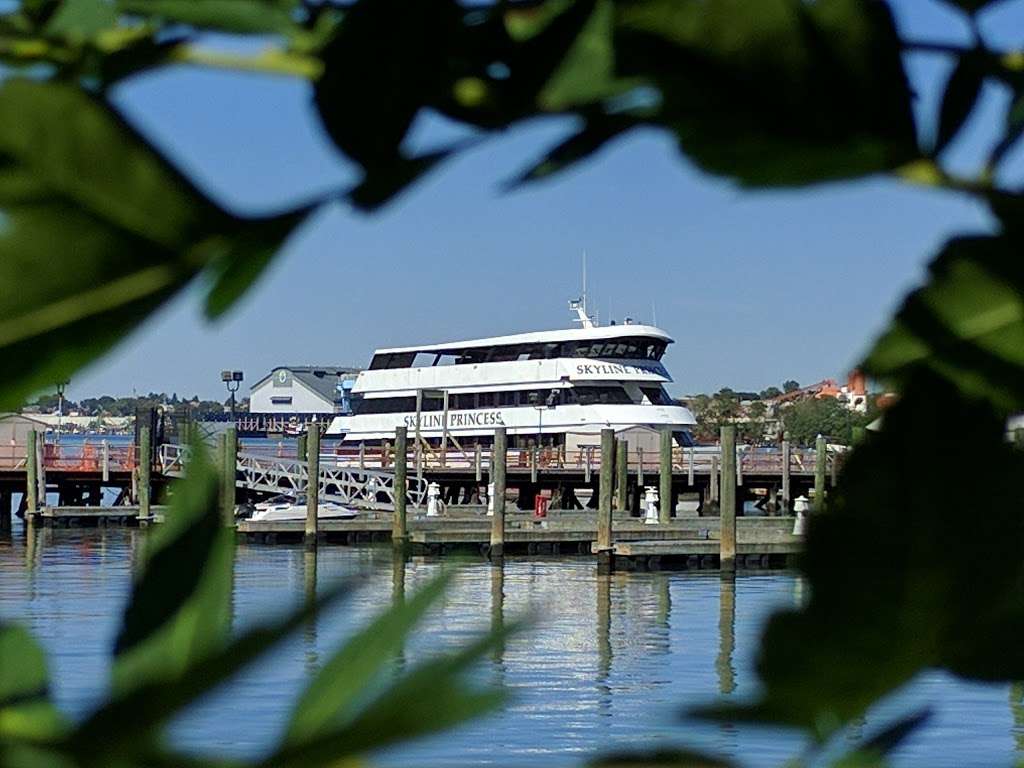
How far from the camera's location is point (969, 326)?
284mm

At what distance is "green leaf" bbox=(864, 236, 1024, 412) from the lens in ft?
0.90

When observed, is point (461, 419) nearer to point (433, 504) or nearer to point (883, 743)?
point (433, 504)

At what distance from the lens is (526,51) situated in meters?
0.28

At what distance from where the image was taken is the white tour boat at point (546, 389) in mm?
30703

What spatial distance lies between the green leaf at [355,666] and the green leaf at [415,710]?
2 cm

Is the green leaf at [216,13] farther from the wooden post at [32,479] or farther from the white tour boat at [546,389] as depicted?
the white tour boat at [546,389]

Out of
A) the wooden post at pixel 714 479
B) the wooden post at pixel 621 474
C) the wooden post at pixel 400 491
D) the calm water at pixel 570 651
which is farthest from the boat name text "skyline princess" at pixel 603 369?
the calm water at pixel 570 651

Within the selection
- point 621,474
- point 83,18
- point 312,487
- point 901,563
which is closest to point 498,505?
point 312,487

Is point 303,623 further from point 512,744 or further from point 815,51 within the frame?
point 512,744

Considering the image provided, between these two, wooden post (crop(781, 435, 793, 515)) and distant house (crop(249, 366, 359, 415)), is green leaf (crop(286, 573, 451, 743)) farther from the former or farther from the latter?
distant house (crop(249, 366, 359, 415))

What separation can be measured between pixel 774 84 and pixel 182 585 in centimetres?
13

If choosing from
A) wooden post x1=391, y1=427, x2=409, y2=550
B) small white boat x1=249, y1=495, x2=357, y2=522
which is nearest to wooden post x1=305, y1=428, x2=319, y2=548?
wooden post x1=391, y1=427, x2=409, y2=550

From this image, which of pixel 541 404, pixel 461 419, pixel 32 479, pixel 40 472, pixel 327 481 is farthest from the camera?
pixel 461 419

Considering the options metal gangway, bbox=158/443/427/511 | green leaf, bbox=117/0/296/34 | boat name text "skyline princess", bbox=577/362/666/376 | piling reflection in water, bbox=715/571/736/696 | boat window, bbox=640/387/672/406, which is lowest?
piling reflection in water, bbox=715/571/736/696
